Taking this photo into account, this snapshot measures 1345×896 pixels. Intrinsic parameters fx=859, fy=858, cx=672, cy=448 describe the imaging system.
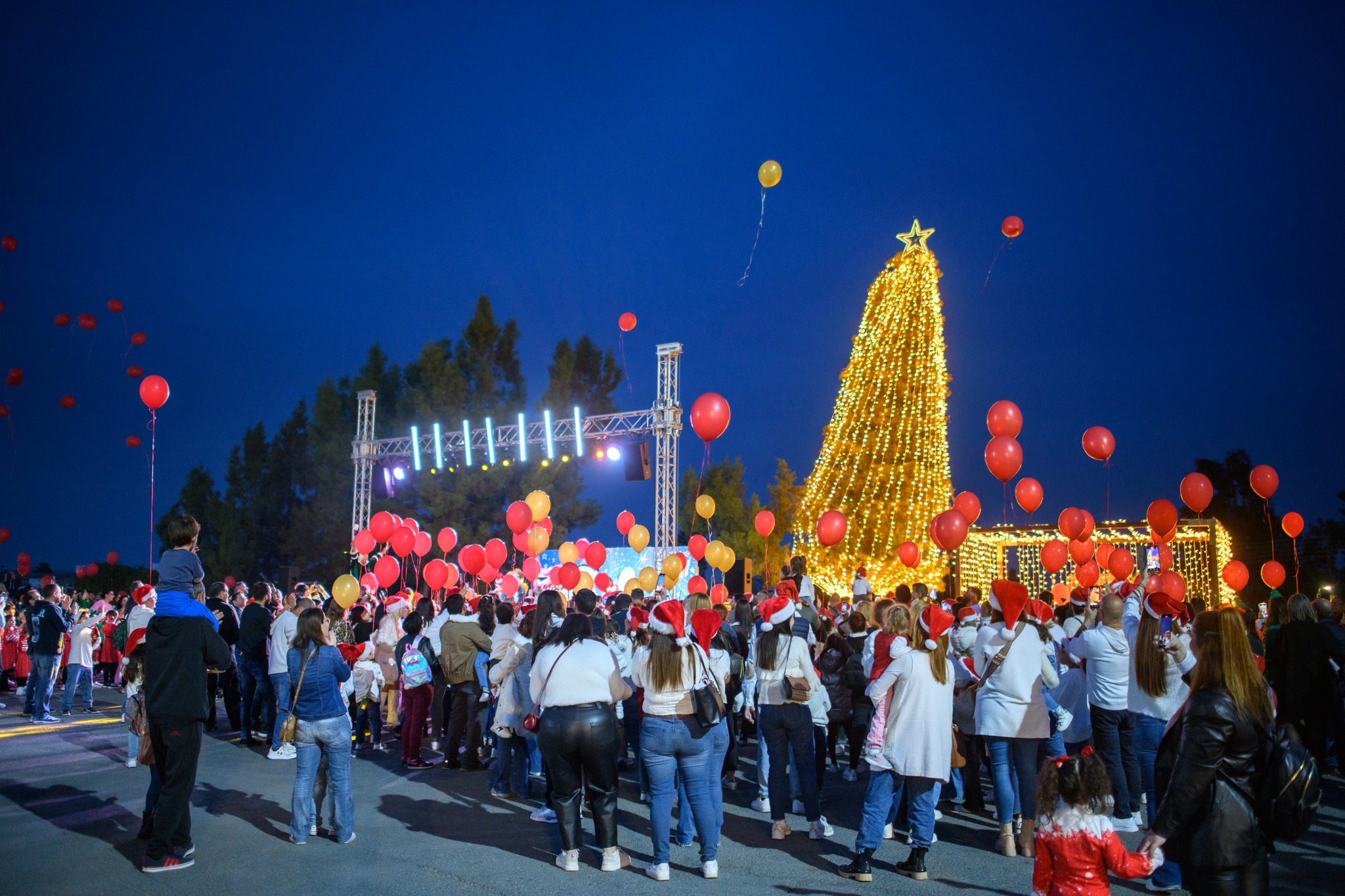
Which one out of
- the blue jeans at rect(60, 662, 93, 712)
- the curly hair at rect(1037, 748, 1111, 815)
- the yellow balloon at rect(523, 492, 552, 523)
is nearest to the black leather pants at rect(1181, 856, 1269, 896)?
the curly hair at rect(1037, 748, 1111, 815)

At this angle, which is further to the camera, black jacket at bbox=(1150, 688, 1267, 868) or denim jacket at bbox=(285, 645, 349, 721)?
denim jacket at bbox=(285, 645, 349, 721)

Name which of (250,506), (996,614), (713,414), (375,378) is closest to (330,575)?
→ (250,506)

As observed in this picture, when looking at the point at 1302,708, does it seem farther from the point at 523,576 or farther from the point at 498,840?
the point at 523,576

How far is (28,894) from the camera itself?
4.72m

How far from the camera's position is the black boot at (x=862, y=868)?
5.03 m

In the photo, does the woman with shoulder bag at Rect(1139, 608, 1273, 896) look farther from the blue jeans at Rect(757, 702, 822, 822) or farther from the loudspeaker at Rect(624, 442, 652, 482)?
the loudspeaker at Rect(624, 442, 652, 482)

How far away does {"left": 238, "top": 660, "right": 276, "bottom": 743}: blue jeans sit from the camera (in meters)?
9.27

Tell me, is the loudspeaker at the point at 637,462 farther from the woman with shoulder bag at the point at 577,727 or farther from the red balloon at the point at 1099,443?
the woman with shoulder bag at the point at 577,727

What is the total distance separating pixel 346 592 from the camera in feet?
36.8

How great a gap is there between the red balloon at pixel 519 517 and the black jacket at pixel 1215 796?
1377 cm

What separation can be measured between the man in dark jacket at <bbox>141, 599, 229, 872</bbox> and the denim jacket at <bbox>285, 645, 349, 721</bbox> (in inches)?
21.2

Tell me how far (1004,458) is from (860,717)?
21.5ft

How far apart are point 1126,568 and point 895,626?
10.9m

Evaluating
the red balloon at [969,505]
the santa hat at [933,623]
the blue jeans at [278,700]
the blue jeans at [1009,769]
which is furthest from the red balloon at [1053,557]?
the blue jeans at [278,700]
